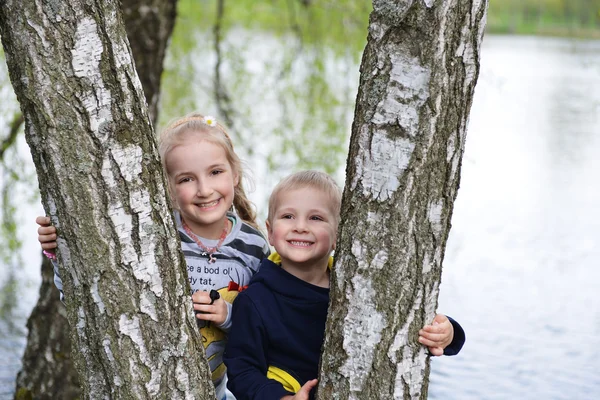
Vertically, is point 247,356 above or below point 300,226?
below

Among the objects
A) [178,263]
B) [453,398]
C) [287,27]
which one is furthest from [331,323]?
[287,27]

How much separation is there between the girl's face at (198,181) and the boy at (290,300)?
0.16 meters

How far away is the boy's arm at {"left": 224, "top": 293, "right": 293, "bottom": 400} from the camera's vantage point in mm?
1874

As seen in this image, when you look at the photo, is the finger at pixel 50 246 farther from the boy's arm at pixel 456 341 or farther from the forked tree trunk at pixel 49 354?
the forked tree trunk at pixel 49 354

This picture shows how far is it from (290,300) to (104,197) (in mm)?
604

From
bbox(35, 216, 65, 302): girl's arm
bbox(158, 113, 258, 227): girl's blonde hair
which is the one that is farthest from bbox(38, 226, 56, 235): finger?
bbox(158, 113, 258, 227): girl's blonde hair

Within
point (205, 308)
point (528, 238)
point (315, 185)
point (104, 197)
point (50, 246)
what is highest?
point (528, 238)

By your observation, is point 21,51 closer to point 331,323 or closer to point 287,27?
point 331,323

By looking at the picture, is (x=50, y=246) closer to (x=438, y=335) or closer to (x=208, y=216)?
(x=208, y=216)

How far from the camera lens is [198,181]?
2154mm

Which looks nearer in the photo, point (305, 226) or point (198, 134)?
point (305, 226)

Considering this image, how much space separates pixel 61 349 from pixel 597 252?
5.13 metres

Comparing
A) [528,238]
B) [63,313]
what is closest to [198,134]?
[63,313]

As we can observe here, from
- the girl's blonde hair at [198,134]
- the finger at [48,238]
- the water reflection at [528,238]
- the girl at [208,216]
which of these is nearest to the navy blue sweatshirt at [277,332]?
the girl at [208,216]
